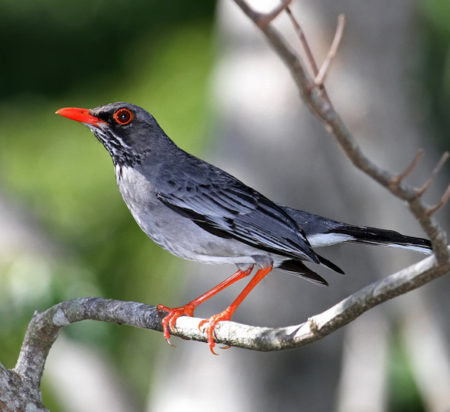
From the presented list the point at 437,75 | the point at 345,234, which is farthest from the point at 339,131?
the point at 437,75

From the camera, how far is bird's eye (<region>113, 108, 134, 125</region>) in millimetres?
5871

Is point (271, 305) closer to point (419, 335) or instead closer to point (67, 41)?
point (419, 335)

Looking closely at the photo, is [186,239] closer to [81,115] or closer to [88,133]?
[81,115]

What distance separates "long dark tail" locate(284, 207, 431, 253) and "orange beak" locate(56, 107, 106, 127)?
1663 millimetres

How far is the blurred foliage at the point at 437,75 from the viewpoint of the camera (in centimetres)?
1130

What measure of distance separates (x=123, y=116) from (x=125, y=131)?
11 centimetres

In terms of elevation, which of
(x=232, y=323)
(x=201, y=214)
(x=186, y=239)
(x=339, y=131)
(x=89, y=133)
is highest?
(x=89, y=133)

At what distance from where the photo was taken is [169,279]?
11.4 m

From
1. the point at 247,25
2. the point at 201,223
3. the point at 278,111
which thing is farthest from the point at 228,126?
the point at 201,223

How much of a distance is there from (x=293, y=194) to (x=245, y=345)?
18.0ft

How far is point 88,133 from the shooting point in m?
12.6

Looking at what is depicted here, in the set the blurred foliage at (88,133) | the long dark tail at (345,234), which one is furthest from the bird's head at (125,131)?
the blurred foliage at (88,133)

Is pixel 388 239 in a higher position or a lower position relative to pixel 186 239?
higher

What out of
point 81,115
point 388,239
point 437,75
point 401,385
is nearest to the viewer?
point 388,239
